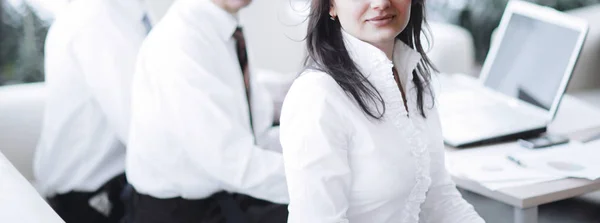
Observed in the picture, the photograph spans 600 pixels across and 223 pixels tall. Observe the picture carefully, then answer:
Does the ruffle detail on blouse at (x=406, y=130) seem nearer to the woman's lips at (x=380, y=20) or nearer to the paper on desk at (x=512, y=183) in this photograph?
the woman's lips at (x=380, y=20)

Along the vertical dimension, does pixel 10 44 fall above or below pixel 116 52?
below

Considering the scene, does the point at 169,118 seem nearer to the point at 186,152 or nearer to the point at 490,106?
the point at 186,152

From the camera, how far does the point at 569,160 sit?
1885mm

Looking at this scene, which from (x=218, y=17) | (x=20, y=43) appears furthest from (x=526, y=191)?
(x=20, y=43)

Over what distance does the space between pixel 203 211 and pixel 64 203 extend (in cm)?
52

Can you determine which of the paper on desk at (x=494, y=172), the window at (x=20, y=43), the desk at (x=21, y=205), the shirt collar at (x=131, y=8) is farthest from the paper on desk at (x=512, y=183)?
the window at (x=20, y=43)

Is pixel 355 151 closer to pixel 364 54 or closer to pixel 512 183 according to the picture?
pixel 364 54

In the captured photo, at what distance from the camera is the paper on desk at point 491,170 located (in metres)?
1.79

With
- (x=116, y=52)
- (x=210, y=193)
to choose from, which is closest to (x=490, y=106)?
(x=210, y=193)

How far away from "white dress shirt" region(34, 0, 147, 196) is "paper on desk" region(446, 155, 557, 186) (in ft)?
3.06


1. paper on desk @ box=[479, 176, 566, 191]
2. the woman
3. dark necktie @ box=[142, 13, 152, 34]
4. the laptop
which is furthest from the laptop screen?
dark necktie @ box=[142, 13, 152, 34]

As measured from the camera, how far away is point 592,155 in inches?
75.0

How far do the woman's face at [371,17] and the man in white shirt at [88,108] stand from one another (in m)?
1.00

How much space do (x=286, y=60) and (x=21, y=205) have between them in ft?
7.57
